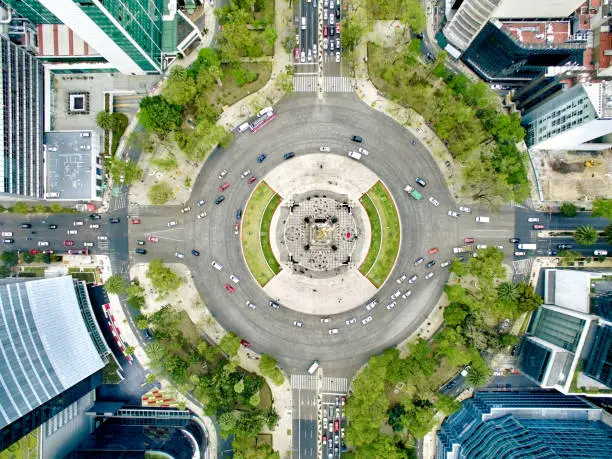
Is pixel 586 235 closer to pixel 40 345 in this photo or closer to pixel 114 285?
pixel 114 285

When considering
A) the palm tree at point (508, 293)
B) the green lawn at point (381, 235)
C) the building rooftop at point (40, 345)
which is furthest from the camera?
the green lawn at point (381, 235)

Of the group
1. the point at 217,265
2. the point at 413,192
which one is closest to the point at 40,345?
the point at 217,265

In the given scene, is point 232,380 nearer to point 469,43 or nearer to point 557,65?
point 469,43

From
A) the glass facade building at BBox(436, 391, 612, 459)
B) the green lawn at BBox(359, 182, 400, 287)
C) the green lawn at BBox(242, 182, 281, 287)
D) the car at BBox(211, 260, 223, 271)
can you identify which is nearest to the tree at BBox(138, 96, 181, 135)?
the green lawn at BBox(242, 182, 281, 287)

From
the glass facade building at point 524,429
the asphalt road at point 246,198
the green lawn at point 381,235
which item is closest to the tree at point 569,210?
the asphalt road at point 246,198

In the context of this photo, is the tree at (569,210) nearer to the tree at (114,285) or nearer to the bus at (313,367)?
the bus at (313,367)

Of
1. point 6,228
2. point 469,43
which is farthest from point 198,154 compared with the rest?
point 469,43
